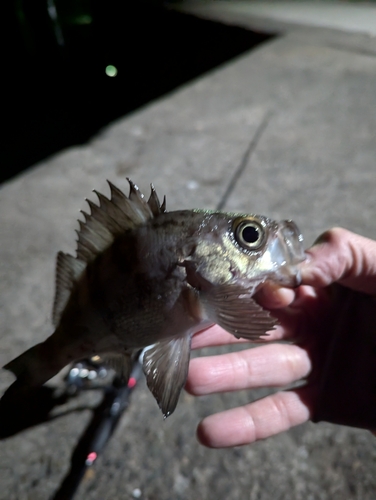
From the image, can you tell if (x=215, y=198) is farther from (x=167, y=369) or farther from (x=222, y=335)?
(x=167, y=369)

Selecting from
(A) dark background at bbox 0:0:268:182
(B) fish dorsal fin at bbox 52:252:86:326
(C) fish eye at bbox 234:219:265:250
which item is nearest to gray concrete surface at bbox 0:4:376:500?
(A) dark background at bbox 0:0:268:182

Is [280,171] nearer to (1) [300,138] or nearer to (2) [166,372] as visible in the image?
(1) [300,138]

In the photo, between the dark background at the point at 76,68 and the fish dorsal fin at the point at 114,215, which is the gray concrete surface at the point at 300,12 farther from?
the fish dorsal fin at the point at 114,215

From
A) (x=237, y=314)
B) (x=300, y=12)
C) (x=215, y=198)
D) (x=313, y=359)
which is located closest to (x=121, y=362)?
(x=237, y=314)

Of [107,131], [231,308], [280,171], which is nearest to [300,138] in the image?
[280,171]

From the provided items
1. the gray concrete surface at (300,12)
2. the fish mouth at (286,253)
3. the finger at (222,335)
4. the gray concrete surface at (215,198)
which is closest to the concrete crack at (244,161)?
the gray concrete surface at (215,198)

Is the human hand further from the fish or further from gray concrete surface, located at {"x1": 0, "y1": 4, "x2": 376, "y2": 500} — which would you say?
gray concrete surface, located at {"x1": 0, "y1": 4, "x2": 376, "y2": 500}
